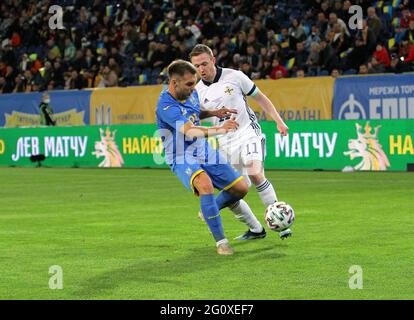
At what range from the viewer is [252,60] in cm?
2725

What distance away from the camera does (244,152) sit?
11.5 m

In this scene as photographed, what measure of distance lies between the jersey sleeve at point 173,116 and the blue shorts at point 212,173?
0.43 metres

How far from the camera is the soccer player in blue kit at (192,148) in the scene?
31.6ft

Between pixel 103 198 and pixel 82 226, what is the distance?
462 centimetres

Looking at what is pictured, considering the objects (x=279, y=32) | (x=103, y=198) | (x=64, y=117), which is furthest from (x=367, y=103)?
(x=64, y=117)

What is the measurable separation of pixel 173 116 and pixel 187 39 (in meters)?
20.8

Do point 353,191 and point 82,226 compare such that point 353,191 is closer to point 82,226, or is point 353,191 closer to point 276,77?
point 82,226

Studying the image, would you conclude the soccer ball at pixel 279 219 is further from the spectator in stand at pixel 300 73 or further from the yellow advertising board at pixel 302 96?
the spectator in stand at pixel 300 73

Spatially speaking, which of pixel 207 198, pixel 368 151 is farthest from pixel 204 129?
pixel 368 151

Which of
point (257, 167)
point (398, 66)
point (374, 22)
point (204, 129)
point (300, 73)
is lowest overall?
point (300, 73)

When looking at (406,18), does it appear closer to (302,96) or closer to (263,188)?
(302,96)

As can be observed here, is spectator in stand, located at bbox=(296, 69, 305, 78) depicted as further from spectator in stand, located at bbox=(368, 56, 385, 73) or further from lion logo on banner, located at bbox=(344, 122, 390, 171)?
lion logo on banner, located at bbox=(344, 122, 390, 171)

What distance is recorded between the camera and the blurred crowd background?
25312 millimetres

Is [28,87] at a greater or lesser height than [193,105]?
lesser
